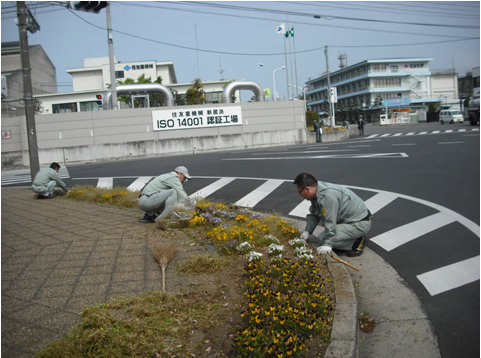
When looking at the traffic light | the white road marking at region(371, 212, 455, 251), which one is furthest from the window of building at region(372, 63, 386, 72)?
the white road marking at region(371, 212, 455, 251)

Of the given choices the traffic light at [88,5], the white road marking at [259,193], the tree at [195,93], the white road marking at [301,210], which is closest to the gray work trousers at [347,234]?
the white road marking at [301,210]

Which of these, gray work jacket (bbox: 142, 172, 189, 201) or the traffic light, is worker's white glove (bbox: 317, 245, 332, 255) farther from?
the traffic light

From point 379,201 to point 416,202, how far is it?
73 cm

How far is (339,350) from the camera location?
310cm

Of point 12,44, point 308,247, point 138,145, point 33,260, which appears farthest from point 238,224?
point 12,44

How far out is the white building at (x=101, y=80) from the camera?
6206cm

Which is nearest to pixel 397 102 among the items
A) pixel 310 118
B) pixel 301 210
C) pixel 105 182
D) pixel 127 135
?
pixel 310 118

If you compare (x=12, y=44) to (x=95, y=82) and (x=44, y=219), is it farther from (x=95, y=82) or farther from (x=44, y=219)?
(x=44, y=219)

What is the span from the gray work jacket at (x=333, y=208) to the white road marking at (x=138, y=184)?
807 cm

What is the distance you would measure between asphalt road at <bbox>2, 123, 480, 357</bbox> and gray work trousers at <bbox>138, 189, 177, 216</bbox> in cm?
261

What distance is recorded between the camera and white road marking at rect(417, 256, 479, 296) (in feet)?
Result: 15.2

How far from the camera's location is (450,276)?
4.89 metres

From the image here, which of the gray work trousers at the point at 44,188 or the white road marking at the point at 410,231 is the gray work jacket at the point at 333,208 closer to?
the white road marking at the point at 410,231

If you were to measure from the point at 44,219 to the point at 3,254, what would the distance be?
256 cm
